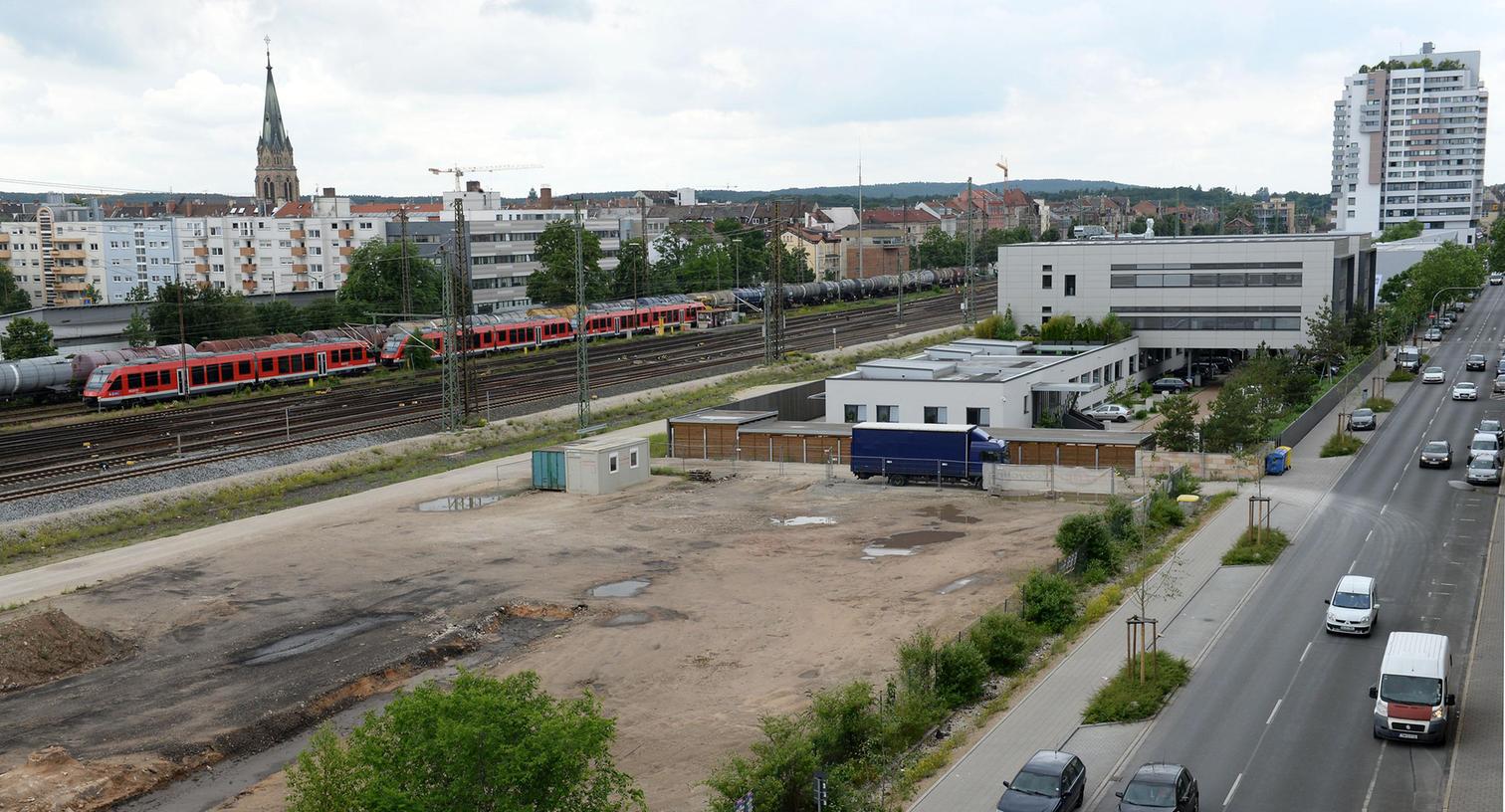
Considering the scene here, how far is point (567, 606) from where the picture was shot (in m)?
33.5

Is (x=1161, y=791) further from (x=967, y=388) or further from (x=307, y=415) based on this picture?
(x=307, y=415)

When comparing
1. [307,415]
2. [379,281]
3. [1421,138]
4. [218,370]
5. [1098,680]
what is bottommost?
[1098,680]

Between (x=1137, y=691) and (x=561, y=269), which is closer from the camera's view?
(x=1137, y=691)

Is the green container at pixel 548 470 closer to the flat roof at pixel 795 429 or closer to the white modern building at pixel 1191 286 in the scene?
the flat roof at pixel 795 429

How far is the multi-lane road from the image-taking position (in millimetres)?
20609

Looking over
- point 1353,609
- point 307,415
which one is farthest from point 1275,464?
point 307,415

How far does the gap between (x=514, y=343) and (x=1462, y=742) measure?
7873 centimetres

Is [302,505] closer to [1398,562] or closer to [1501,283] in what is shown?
[1398,562]

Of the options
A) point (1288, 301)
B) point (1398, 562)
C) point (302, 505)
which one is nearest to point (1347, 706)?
point (1398, 562)

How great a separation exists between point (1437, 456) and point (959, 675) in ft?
105

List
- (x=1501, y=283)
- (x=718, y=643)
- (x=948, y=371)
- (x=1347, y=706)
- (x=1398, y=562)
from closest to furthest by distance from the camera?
(x=1347, y=706) < (x=718, y=643) < (x=1398, y=562) < (x=948, y=371) < (x=1501, y=283)

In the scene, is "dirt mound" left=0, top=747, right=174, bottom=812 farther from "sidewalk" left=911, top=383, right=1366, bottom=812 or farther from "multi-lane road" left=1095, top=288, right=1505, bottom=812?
"multi-lane road" left=1095, top=288, right=1505, bottom=812

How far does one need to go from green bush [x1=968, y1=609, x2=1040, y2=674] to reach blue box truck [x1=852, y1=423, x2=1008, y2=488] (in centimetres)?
2048

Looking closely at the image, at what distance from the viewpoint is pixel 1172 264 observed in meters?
79.6
